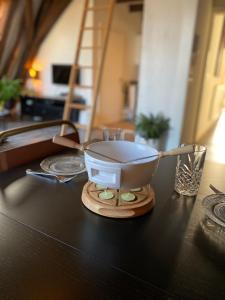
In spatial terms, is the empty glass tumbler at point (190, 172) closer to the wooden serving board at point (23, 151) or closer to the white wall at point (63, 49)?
the wooden serving board at point (23, 151)

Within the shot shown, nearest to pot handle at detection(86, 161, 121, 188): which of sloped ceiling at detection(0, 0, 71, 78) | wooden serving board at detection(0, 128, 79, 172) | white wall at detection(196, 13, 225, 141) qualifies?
wooden serving board at detection(0, 128, 79, 172)

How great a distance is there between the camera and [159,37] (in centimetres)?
334

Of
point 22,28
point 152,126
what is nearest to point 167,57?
point 152,126

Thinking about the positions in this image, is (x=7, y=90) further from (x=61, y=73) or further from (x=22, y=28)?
(x=22, y=28)

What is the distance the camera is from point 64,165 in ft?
3.51

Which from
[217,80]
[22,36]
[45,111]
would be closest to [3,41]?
[22,36]

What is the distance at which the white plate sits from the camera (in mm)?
1008

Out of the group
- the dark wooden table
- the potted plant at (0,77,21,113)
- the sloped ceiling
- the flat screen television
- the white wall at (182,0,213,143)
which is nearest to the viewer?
the dark wooden table

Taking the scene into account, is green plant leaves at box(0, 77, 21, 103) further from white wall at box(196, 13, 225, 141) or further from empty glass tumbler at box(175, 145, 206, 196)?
empty glass tumbler at box(175, 145, 206, 196)

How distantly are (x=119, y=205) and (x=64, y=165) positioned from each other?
418 millimetres

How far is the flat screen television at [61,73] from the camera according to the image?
552 centimetres

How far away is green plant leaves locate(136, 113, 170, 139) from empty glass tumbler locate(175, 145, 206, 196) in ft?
8.33

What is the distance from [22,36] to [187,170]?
5708 millimetres

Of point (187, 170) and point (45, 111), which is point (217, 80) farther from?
point (187, 170)
